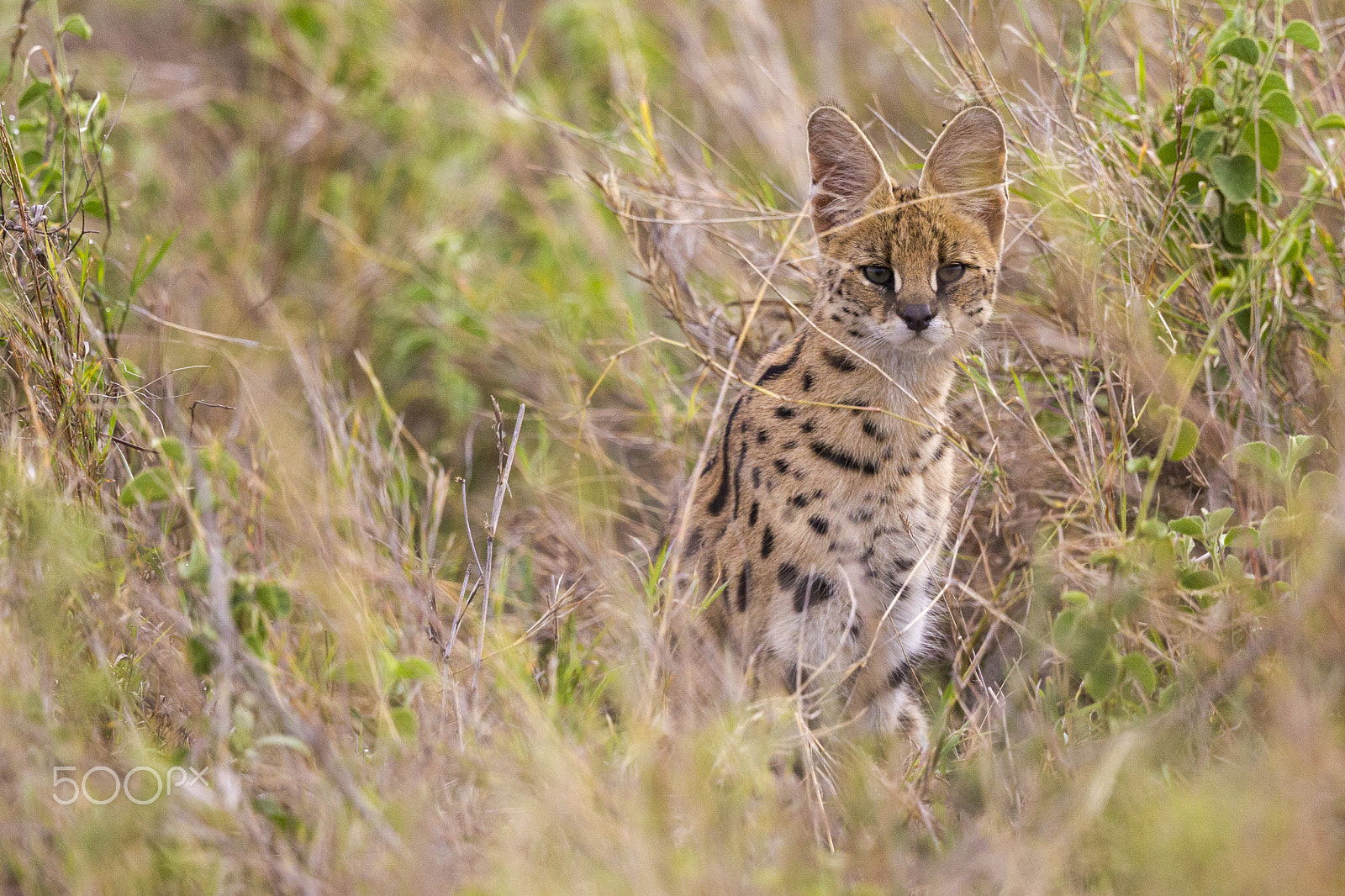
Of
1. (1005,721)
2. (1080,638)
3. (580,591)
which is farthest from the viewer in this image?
(580,591)

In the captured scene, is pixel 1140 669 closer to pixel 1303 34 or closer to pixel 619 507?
pixel 1303 34

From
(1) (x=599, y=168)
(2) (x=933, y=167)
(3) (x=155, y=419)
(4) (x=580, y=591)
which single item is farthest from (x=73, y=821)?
(1) (x=599, y=168)

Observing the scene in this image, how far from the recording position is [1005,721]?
2.44 metres

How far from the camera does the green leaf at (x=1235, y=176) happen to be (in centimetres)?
274

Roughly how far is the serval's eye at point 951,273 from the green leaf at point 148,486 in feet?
A: 5.62

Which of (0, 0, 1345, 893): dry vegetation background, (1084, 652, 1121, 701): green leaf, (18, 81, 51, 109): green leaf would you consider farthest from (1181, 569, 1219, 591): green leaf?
(18, 81, 51, 109): green leaf

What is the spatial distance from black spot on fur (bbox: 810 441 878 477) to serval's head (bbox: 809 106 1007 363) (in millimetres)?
243

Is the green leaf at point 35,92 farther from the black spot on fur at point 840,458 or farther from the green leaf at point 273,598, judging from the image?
the black spot on fur at point 840,458

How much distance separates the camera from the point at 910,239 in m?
2.80

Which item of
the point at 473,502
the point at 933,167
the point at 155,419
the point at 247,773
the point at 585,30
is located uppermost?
the point at 585,30

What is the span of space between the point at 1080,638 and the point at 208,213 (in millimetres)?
3870

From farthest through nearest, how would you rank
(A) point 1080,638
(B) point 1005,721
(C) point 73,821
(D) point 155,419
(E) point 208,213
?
1. (E) point 208,213
2. (D) point 155,419
3. (B) point 1005,721
4. (A) point 1080,638
5. (C) point 73,821

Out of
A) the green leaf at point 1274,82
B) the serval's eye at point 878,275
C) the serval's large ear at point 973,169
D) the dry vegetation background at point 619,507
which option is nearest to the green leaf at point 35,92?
the dry vegetation background at point 619,507

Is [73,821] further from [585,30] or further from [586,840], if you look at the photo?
[585,30]
